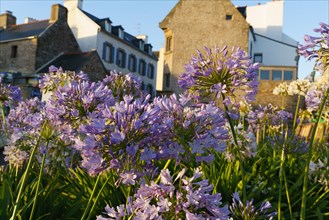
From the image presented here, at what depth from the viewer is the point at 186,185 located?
143cm

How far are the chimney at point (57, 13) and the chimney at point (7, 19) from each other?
20.4 feet

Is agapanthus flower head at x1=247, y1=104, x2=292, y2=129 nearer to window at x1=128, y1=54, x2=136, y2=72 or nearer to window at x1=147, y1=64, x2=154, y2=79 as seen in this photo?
window at x1=128, y1=54, x2=136, y2=72

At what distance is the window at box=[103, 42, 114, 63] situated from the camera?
1219 inches

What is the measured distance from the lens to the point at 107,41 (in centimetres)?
3138

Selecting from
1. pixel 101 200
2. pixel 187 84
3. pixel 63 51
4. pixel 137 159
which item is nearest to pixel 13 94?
pixel 101 200

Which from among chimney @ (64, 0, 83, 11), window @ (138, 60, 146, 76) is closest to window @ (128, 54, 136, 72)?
window @ (138, 60, 146, 76)

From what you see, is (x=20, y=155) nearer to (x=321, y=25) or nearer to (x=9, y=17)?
(x=321, y=25)

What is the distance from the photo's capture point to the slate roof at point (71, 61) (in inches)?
1025

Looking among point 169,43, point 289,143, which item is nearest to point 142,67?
point 169,43

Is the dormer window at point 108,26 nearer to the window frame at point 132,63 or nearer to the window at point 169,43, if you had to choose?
the window frame at point 132,63

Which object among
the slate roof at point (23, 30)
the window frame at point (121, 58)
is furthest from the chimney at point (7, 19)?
the window frame at point (121, 58)

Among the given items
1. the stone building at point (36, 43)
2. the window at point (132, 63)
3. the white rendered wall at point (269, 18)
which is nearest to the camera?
the stone building at point (36, 43)

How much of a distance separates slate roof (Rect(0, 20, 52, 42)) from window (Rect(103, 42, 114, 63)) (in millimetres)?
4665

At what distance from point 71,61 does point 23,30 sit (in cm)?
626
